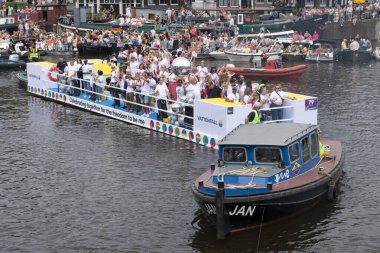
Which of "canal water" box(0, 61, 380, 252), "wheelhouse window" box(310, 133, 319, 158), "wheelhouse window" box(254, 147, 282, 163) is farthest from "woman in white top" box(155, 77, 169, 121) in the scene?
"wheelhouse window" box(254, 147, 282, 163)

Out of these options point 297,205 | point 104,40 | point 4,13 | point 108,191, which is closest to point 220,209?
point 297,205

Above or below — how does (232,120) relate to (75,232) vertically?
above

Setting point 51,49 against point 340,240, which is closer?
point 340,240

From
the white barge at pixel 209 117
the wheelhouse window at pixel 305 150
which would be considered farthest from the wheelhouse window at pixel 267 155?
the white barge at pixel 209 117

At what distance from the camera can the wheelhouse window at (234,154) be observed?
1959 cm

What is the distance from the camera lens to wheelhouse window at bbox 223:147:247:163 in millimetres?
19594

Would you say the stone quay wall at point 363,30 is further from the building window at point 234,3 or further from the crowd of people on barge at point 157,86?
the crowd of people on barge at point 157,86

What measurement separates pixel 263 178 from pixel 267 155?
37.9 inches

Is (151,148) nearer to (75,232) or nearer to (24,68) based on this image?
(75,232)

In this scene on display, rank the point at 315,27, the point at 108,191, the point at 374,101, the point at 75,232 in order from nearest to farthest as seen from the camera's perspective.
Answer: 1. the point at 75,232
2. the point at 108,191
3. the point at 374,101
4. the point at 315,27

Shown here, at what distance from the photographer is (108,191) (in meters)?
22.6

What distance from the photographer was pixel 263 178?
1872 centimetres

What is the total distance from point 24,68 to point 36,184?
31.8 metres

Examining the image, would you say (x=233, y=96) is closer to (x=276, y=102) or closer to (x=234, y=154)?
(x=276, y=102)
